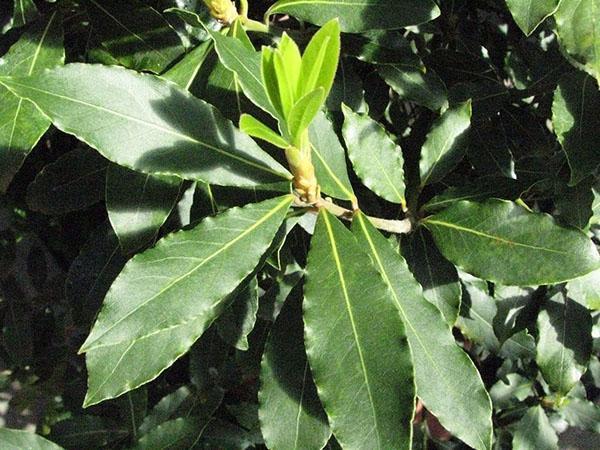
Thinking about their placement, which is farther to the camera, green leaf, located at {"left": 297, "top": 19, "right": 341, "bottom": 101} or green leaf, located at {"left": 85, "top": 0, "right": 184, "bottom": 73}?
green leaf, located at {"left": 85, "top": 0, "right": 184, "bottom": 73}

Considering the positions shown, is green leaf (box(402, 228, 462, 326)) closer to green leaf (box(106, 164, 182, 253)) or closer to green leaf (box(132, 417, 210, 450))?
green leaf (box(106, 164, 182, 253))

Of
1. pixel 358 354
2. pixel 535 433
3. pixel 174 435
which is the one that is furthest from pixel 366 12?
pixel 535 433

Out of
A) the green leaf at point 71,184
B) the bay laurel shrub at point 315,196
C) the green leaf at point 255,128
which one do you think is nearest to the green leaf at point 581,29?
the bay laurel shrub at point 315,196

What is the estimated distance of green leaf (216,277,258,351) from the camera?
932 mm

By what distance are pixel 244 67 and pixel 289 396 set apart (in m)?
0.40

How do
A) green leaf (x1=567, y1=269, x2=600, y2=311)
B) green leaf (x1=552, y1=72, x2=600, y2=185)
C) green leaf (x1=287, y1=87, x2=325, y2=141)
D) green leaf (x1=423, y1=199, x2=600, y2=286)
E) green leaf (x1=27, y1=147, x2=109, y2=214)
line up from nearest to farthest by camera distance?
green leaf (x1=287, y1=87, x2=325, y2=141) → green leaf (x1=423, y1=199, x2=600, y2=286) → green leaf (x1=552, y1=72, x2=600, y2=185) → green leaf (x1=567, y1=269, x2=600, y2=311) → green leaf (x1=27, y1=147, x2=109, y2=214)

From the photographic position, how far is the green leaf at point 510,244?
761mm

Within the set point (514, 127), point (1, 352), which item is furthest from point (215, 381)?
point (514, 127)

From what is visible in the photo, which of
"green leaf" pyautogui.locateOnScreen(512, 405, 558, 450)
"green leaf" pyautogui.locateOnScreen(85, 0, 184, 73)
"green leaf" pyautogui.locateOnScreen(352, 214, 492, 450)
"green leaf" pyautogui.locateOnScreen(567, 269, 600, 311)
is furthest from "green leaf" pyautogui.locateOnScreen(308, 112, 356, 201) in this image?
"green leaf" pyautogui.locateOnScreen(512, 405, 558, 450)

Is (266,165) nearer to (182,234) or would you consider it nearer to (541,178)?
(182,234)

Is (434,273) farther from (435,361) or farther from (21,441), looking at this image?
(21,441)

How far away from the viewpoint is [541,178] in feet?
3.21

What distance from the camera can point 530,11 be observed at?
2.57ft

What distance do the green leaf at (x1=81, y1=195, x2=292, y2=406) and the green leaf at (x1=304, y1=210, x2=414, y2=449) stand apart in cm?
8
